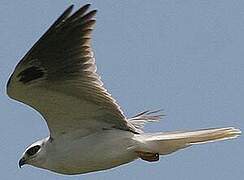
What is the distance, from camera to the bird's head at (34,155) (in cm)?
1664

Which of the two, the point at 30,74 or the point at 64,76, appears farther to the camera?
the point at 64,76

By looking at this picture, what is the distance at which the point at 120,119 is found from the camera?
1644 centimetres

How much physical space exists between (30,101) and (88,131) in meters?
0.69

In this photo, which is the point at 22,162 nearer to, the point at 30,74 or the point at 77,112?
the point at 77,112

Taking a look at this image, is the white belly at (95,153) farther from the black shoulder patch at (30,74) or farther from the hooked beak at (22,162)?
the black shoulder patch at (30,74)

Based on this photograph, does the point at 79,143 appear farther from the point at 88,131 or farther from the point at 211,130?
the point at 211,130

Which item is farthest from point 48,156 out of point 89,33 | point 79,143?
point 89,33

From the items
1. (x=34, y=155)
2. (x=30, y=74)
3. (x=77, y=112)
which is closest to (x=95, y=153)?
(x=77, y=112)

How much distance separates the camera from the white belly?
16.3 m

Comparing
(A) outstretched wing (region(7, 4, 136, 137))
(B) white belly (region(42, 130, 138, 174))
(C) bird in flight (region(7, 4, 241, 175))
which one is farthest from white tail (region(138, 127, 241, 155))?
(A) outstretched wing (region(7, 4, 136, 137))

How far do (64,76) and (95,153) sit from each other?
788 millimetres

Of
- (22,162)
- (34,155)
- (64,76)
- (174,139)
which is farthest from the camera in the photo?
(22,162)

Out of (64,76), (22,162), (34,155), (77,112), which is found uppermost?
(64,76)

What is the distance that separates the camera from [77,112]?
1639 cm
